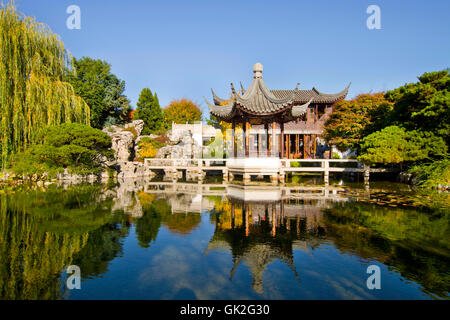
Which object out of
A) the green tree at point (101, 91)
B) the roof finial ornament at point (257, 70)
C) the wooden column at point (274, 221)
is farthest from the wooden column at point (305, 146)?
the green tree at point (101, 91)

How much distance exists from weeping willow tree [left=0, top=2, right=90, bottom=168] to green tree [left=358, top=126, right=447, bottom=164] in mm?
15271

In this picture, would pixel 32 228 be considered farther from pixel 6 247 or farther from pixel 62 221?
pixel 6 247

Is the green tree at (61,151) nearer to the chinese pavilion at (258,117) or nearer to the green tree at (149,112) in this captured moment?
the chinese pavilion at (258,117)

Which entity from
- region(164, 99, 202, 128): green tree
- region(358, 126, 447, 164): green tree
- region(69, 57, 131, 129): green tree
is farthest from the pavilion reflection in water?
region(164, 99, 202, 128): green tree

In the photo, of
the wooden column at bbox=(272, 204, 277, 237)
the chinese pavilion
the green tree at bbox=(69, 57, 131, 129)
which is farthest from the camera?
the green tree at bbox=(69, 57, 131, 129)

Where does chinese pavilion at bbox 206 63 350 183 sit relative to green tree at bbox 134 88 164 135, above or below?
below

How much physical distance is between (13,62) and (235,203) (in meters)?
12.2

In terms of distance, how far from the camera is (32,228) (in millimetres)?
5016

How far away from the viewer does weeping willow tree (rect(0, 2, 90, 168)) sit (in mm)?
12078

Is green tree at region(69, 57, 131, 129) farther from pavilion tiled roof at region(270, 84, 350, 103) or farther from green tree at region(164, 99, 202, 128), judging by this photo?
pavilion tiled roof at region(270, 84, 350, 103)

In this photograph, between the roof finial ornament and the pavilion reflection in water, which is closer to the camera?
the pavilion reflection in water

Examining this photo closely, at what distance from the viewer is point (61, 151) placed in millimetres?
12680

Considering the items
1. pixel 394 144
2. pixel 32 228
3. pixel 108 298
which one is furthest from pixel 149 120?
pixel 108 298

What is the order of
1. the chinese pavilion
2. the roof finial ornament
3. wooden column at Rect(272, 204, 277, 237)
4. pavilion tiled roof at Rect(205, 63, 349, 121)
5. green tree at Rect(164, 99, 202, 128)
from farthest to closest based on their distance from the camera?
1. green tree at Rect(164, 99, 202, 128)
2. the roof finial ornament
3. the chinese pavilion
4. pavilion tiled roof at Rect(205, 63, 349, 121)
5. wooden column at Rect(272, 204, 277, 237)
